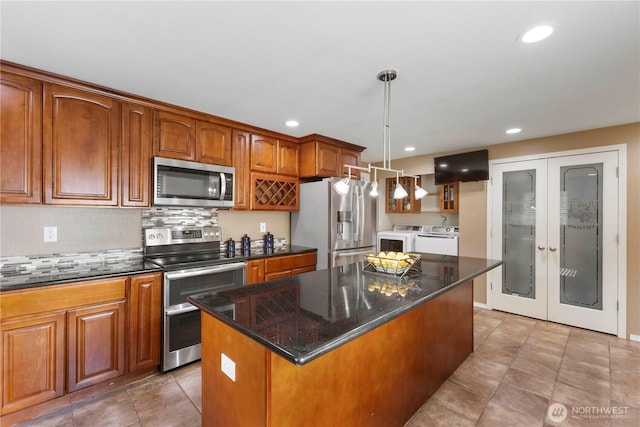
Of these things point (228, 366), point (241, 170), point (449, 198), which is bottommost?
point (228, 366)

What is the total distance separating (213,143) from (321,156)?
4.38 ft

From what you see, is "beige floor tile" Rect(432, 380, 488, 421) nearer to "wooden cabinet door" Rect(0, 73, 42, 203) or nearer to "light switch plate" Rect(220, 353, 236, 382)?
"light switch plate" Rect(220, 353, 236, 382)

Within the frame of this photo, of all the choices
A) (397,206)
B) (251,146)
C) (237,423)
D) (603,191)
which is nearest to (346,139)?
(251,146)

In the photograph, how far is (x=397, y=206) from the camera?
5492 mm

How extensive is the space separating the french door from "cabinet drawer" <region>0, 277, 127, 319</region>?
4409mm

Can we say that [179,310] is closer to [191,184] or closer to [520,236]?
[191,184]

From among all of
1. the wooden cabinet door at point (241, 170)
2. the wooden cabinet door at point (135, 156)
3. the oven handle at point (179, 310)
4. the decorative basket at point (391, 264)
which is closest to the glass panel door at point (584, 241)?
the decorative basket at point (391, 264)

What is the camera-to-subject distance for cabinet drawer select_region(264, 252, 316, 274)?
10.4ft

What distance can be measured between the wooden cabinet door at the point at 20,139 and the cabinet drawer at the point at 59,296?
647mm

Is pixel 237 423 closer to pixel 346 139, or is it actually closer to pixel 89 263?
pixel 89 263

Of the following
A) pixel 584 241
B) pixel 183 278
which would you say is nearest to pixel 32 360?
pixel 183 278

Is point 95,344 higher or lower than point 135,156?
lower

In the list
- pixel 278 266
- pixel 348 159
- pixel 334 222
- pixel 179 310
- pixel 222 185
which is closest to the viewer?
pixel 179 310

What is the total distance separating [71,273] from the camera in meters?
2.13
